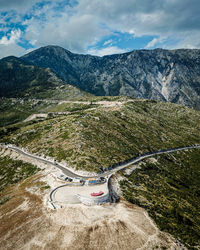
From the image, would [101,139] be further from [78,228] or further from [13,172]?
[78,228]

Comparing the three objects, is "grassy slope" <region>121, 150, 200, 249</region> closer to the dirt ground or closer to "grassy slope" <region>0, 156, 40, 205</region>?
the dirt ground

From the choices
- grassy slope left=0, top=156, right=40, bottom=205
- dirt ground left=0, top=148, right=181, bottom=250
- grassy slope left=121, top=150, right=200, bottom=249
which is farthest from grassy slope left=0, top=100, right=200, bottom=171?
dirt ground left=0, top=148, right=181, bottom=250

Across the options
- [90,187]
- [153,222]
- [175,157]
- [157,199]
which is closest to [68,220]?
[90,187]

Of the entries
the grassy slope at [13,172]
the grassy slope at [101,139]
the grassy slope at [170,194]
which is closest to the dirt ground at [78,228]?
the grassy slope at [170,194]

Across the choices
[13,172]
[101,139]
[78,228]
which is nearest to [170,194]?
[78,228]

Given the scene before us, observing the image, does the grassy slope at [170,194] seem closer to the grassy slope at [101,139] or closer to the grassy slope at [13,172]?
the grassy slope at [101,139]
